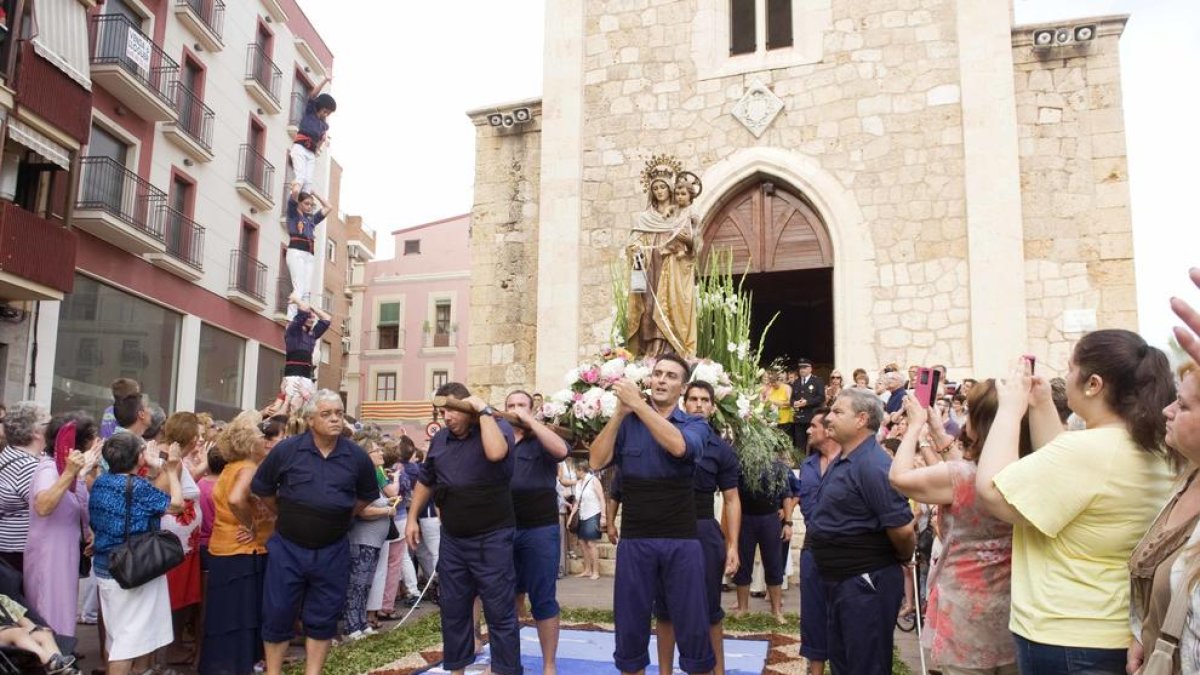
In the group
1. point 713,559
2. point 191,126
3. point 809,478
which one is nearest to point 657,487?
point 713,559

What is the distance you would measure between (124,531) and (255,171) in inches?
799

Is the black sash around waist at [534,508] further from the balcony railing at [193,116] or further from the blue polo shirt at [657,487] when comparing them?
the balcony railing at [193,116]

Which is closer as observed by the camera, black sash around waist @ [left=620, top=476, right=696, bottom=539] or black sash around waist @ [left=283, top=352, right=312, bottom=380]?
black sash around waist @ [left=620, top=476, right=696, bottom=539]

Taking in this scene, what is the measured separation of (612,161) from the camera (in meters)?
13.8

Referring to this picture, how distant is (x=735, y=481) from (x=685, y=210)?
3.76 metres

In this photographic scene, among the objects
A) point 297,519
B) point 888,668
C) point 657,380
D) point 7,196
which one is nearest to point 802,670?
point 888,668

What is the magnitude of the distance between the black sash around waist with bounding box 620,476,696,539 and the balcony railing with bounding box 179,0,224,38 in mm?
19646

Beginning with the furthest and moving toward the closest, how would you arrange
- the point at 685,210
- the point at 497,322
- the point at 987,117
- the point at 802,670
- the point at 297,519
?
the point at 497,322 < the point at 987,117 < the point at 685,210 < the point at 802,670 < the point at 297,519

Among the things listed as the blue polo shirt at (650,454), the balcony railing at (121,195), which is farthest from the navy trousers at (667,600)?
the balcony railing at (121,195)

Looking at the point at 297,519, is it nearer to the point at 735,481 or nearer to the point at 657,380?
the point at 657,380

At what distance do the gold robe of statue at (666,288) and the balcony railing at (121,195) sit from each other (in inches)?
491

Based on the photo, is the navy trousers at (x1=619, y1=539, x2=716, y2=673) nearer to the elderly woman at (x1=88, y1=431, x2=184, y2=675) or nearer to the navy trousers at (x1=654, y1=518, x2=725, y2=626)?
the navy trousers at (x1=654, y1=518, x2=725, y2=626)

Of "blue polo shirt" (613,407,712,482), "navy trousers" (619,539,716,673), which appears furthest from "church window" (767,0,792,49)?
"navy trousers" (619,539,716,673)

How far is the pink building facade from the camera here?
41.9m
